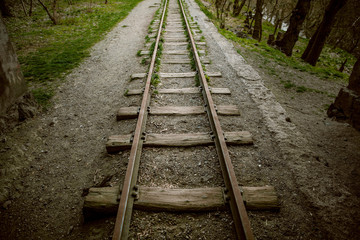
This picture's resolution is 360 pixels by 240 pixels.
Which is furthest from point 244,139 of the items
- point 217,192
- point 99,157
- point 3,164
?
point 3,164

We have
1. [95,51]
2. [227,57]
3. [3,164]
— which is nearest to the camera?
[3,164]

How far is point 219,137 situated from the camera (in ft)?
10.0

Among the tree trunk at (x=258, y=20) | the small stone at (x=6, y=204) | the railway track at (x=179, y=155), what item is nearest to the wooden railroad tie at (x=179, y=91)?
the railway track at (x=179, y=155)

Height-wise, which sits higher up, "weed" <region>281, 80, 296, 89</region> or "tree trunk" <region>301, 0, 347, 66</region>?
"tree trunk" <region>301, 0, 347, 66</region>

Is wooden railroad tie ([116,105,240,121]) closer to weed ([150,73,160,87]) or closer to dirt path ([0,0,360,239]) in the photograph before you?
dirt path ([0,0,360,239])

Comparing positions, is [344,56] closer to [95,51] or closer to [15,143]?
[95,51]

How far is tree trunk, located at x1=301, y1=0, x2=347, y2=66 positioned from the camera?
25.4ft

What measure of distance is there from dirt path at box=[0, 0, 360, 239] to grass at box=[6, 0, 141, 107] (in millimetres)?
844

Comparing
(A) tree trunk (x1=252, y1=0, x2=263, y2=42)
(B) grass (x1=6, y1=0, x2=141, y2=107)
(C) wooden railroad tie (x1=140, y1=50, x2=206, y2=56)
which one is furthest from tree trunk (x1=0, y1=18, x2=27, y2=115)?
(A) tree trunk (x1=252, y1=0, x2=263, y2=42)

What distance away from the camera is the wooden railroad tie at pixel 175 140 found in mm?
3066

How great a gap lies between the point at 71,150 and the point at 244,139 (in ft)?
9.50

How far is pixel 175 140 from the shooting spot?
318cm

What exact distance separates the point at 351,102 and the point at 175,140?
355 centimetres

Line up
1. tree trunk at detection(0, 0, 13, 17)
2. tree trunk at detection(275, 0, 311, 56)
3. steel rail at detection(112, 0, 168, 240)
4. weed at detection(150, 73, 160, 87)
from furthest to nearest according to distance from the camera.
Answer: tree trunk at detection(0, 0, 13, 17)
tree trunk at detection(275, 0, 311, 56)
weed at detection(150, 73, 160, 87)
steel rail at detection(112, 0, 168, 240)
